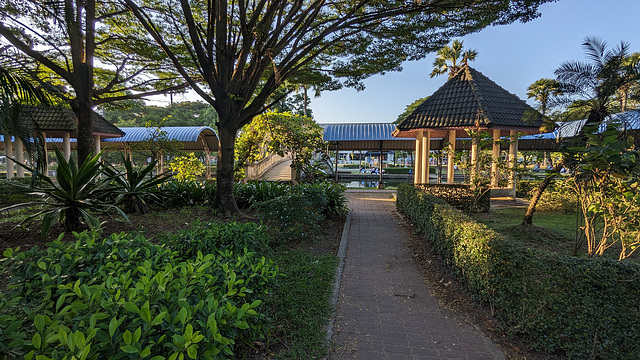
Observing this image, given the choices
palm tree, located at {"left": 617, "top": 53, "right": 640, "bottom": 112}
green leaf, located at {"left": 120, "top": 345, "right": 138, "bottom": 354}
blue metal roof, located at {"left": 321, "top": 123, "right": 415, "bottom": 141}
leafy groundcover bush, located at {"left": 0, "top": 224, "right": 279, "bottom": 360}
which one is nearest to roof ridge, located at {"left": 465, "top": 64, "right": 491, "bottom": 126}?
palm tree, located at {"left": 617, "top": 53, "right": 640, "bottom": 112}

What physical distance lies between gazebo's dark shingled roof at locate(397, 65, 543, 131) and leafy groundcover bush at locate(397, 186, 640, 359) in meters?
7.78

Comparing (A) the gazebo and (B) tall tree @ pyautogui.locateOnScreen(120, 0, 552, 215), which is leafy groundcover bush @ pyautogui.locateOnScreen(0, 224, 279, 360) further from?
(A) the gazebo

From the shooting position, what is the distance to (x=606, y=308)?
8.59 feet

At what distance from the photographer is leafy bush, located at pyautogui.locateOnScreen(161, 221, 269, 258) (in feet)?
11.1

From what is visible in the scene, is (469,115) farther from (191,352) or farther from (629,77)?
(191,352)

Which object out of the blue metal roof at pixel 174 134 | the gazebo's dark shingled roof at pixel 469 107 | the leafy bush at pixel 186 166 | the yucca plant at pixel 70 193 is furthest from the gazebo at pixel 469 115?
the blue metal roof at pixel 174 134

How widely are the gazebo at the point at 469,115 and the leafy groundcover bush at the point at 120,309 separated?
9637 millimetres

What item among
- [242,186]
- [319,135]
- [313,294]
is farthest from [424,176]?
[313,294]

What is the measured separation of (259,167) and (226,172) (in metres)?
10.4

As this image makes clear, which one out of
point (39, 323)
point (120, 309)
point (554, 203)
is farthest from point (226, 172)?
point (554, 203)

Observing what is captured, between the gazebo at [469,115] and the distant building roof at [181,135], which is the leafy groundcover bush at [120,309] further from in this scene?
the distant building roof at [181,135]

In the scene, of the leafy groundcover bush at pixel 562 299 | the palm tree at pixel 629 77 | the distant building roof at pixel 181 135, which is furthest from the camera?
the distant building roof at pixel 181 135

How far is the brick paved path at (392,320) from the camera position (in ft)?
9.47

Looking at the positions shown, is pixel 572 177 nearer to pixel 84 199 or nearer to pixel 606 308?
pixel 606 308
